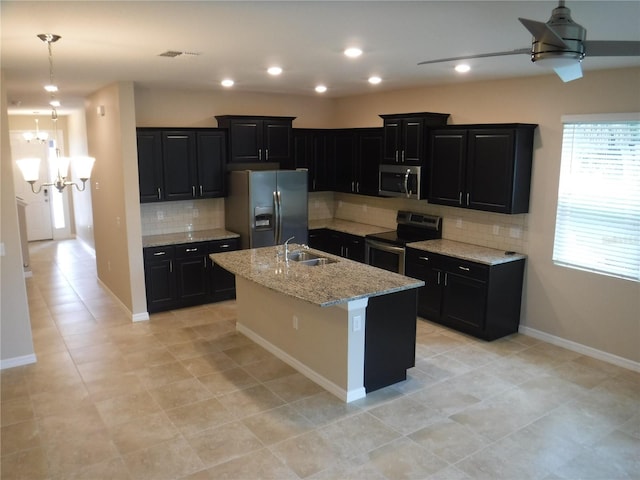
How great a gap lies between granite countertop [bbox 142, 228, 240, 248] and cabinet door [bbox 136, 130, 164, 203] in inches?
20.4

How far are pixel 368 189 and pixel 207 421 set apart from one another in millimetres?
4262

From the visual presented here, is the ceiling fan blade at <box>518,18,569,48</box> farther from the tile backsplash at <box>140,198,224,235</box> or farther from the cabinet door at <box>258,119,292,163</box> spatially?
the tile backsplash at <box>140,198,224,235</box>

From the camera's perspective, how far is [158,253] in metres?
6.29

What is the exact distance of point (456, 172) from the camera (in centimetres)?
584

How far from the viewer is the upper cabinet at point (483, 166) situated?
5.32 meters

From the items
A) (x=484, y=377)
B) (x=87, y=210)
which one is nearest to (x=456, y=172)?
(x=484, y=377)

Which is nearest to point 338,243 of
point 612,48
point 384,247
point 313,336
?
point 384,247

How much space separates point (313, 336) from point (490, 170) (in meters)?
2.70

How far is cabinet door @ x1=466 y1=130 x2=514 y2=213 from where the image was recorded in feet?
17.5

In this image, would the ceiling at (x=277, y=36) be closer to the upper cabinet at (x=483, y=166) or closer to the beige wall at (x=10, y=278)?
the upper cabinet at (x=483, y=166)

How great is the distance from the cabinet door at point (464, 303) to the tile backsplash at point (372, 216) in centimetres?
70

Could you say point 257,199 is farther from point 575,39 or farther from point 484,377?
point 575,39

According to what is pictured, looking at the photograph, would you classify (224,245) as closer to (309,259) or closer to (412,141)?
(309,259)

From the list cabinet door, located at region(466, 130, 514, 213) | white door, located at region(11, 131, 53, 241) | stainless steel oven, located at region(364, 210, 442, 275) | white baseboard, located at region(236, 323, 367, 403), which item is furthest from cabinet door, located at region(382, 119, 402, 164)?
white door, located at region(11, 131, 53, 241)
